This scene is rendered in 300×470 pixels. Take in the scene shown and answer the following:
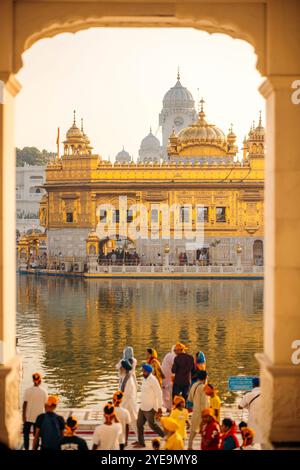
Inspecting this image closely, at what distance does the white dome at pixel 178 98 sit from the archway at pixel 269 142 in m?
72.5

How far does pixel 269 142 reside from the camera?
20.8 feet

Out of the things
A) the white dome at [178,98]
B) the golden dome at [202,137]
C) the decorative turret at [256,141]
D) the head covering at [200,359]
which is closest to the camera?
the head covering at [200,359]

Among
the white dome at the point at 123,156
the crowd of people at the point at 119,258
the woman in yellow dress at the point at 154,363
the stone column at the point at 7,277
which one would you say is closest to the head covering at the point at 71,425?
the stone column at the point at 7,277

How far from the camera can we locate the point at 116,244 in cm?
4675

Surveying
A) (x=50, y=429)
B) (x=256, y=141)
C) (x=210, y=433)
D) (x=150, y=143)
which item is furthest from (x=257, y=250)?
(x=50, y=429)

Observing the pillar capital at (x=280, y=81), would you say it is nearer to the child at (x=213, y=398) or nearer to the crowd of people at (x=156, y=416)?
the crowd of people at (x=156, y=416)

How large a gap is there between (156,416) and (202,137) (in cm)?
4456

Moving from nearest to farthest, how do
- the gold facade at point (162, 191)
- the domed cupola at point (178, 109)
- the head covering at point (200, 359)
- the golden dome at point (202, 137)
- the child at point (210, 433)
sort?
1. the child at point (210, 433)
2. the head covering at point (200, 359)
3. the gold facade at point (162, 191)
4. the golden dome at point (202, 137)
5. the domed cupola at point (178, 109)

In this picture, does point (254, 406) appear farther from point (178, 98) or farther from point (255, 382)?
point (178, 98)

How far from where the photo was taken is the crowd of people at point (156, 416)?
5.82 meters

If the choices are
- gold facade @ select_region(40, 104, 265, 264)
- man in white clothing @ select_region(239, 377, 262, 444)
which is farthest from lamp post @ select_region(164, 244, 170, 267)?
man in white clothing @ select_region(239, 377, 262, 444)

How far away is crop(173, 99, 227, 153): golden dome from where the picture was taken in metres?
51.2

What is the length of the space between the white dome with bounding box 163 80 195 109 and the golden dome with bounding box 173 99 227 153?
2631cm

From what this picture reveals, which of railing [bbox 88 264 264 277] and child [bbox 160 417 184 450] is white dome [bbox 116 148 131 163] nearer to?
railing [bbox 88 264 264 277]
